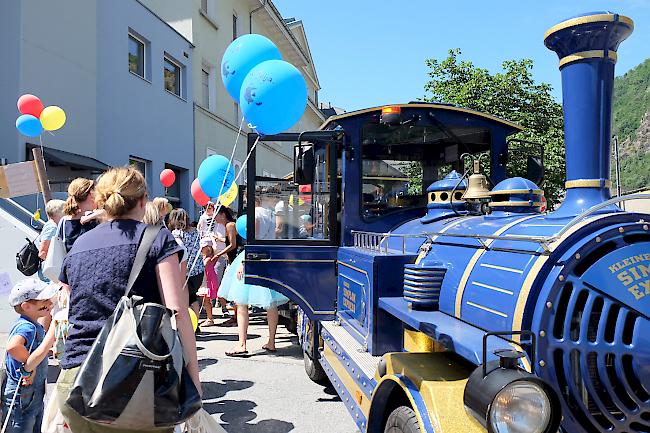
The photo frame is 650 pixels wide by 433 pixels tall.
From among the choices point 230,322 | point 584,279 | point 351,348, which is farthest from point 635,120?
point 584,279

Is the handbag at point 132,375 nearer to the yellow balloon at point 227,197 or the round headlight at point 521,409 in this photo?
the round headlight at point 521,409

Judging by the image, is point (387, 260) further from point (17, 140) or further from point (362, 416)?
point (17, 140)

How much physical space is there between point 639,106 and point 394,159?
89.5 metres

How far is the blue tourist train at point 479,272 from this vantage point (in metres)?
1.84

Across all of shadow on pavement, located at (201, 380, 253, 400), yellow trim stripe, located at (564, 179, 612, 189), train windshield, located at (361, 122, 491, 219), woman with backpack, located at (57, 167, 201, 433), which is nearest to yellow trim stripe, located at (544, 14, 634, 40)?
yellow trim stripe, located at (564, 179, 612, 189)

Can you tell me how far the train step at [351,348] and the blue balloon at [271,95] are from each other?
191cm

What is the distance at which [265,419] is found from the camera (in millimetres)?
4125

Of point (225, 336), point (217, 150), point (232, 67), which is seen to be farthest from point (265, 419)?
point (217, 150)

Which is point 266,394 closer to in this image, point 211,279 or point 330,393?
point 330,393

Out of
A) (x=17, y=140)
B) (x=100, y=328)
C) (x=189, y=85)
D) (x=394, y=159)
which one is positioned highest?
(x=189, y=85)

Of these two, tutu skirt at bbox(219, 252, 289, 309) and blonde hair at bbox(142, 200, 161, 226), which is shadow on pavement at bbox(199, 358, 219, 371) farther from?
blonde hair at bbox(142, 200, 161, 226)

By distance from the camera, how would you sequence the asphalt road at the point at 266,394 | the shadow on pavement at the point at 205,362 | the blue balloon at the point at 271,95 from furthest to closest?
the shadow on pavement at the point at 205,362, the blue balloon at the point at 271,95, the asphalt road at the point at 266,394

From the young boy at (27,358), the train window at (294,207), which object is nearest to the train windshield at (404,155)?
the train window at (294,207)

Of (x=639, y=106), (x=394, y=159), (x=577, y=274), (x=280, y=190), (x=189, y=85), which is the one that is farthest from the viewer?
(x=639, y=106)
